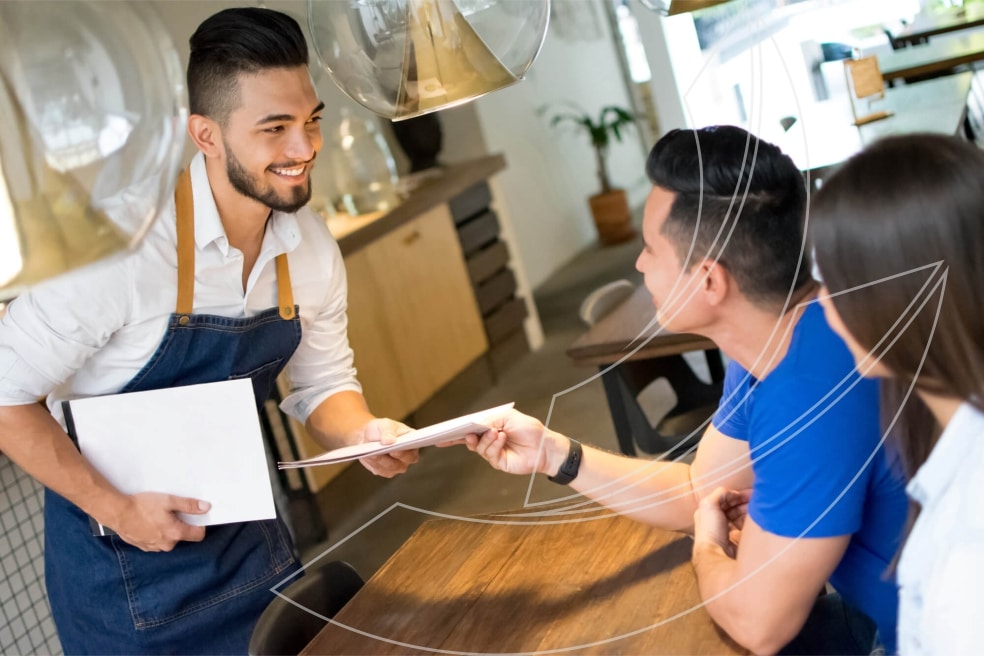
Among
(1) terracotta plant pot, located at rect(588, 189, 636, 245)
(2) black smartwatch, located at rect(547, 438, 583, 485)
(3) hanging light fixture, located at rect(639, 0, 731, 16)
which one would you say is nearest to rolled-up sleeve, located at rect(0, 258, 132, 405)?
(2) black smartwatch, located at rect(547, 438, 583, 485)

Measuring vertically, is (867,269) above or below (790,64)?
below

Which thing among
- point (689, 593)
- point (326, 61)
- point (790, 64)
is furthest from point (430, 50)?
point (689, 593)

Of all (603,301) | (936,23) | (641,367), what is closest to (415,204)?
(603,301)

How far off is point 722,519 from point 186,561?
716 millimetres

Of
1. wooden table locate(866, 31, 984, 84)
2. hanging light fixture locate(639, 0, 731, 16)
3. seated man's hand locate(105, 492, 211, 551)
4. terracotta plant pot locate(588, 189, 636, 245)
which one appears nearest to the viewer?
hanging light fixture locate(639, 0, 731, 16)

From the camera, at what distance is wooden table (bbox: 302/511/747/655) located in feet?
3.46

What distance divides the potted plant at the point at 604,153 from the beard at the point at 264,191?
172 inches

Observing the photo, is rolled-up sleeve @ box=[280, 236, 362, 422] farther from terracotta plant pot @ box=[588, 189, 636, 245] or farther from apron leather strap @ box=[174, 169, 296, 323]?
terracotta plant pot @ box=[588, 189, 636, 245]

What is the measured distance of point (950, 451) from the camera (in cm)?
78

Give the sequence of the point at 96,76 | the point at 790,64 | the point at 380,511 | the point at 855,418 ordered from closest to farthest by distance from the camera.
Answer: the point at 96,76 → the point at 855,418 → the point at 790,64 → the point at 380,511

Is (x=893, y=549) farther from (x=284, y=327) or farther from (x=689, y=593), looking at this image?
(x=284, y=327)

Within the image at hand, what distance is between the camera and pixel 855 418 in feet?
3.05

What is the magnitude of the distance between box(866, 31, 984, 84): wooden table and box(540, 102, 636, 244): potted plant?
3.14 meters

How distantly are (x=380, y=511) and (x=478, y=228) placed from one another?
2.61 m
